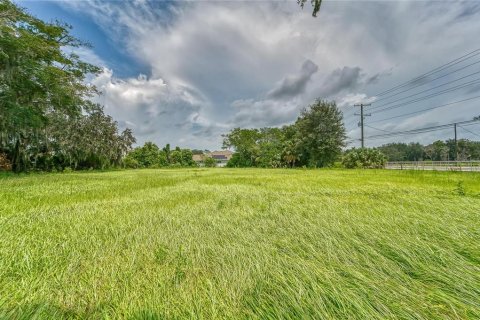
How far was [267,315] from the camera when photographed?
1.11 m

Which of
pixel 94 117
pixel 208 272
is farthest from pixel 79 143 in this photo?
pixel 208 272

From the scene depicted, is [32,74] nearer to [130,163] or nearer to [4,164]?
[4,164]

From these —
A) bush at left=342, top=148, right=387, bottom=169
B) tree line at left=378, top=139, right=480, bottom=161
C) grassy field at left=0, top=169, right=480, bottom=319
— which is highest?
tree line at left=378, top=139, right=480, bottom=161

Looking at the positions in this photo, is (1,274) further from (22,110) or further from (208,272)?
(22,110)

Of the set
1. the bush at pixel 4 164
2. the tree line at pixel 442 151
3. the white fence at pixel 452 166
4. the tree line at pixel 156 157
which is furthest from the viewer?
the tree line at pixel 442 151

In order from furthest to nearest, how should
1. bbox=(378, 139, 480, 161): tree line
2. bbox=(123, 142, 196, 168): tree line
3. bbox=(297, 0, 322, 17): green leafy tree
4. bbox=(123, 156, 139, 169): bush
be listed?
bbox=(378, 139, 480, 161): tree line, bbox=(123, 142, 196, 168): tree line, bbox=(123, 156, 139, 169): bush, bbox=(297, 0, 322, 17): green leafy tree

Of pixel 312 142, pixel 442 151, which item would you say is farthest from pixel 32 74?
pixel 442 151

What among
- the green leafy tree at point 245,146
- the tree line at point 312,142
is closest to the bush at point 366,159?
the tree line at point 312,142

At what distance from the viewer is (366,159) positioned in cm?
2339

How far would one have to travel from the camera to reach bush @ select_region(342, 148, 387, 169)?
2305 cm

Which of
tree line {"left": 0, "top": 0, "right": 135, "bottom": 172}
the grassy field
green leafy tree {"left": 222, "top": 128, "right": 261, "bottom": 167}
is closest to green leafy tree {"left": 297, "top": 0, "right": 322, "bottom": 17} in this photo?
the grassy field

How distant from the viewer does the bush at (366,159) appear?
75.6 feet

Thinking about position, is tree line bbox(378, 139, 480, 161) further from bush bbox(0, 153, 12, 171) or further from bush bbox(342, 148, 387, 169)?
bush bbox(0, 153, 12, 171)

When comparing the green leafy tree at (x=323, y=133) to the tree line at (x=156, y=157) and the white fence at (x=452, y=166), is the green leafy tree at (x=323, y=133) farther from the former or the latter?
the tree line at (x=156, y=157)
